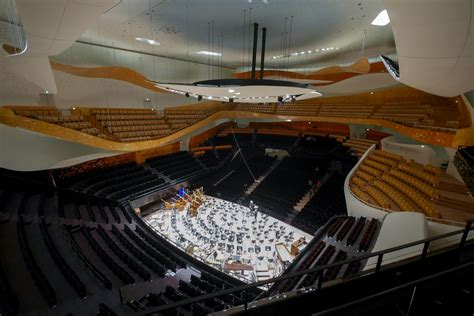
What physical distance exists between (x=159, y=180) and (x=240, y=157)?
21.3 ft

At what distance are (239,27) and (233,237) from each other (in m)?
8.51

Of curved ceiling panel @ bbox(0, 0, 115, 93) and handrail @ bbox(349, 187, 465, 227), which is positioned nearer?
curved ceiling panel @ bbox(0, 0, 115, 93)

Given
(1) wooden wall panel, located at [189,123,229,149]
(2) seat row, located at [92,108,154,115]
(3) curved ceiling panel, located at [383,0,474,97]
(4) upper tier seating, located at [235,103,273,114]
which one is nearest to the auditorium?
(3) curved ceiling panel, located at [383,0,474,97]

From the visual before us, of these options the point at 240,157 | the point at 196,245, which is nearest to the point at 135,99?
the point at 240,157

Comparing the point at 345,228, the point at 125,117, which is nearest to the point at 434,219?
the point at 345,228

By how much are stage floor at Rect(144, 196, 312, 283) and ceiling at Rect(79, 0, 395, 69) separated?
8066mm

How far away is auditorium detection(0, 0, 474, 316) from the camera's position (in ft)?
11.3

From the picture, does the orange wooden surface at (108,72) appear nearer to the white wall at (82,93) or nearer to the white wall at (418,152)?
the white wall at (82,93)

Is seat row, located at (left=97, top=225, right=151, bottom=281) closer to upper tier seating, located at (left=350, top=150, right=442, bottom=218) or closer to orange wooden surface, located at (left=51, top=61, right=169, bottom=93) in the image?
orange wooden surface, located at (left=51, top=61, right=169, bottom=93)

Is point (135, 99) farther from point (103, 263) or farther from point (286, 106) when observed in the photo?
point (286, 106)

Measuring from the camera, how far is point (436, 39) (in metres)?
3.79

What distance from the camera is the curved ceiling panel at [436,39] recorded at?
325 centimetres

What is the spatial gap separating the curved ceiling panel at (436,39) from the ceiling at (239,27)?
331cm

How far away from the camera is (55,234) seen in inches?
275
